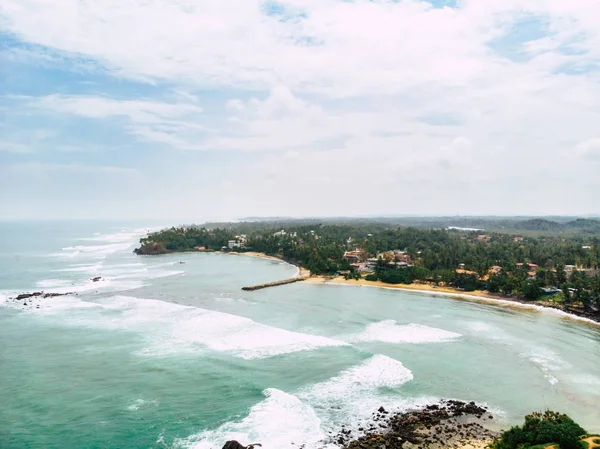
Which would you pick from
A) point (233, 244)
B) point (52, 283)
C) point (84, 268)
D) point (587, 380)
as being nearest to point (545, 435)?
point (587, 380)

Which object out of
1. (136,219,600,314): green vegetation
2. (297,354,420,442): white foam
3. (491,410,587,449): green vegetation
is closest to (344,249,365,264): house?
(136,219,600,314): green vegetation

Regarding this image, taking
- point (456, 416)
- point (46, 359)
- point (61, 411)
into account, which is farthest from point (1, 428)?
point (456, 416)

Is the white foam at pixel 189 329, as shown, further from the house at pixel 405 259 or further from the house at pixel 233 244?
the house at pixel 233 244

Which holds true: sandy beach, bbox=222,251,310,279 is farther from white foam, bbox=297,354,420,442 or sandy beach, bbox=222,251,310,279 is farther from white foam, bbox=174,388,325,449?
white foam, bbox=174,388,325,449

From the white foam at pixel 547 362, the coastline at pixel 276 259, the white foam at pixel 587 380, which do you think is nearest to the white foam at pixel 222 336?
the white foam at pixel 547 362

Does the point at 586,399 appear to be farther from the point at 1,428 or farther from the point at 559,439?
the point at 1,428
